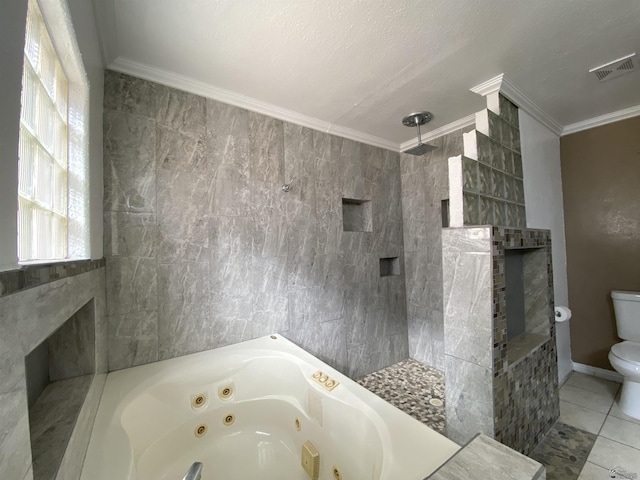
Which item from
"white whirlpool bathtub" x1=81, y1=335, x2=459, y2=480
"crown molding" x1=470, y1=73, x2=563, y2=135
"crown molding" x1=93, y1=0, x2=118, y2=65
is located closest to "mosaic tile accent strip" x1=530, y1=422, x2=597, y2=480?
"white whirlpool bathtub" x1=81, y1=335, x2=459, y2=480

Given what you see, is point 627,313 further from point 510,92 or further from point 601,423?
point 510,92

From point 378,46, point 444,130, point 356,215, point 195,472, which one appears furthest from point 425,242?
point 195,472

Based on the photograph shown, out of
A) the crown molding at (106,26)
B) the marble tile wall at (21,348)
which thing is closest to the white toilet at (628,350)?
the marble tile wall at (21,348)

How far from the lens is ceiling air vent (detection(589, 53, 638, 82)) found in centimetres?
157

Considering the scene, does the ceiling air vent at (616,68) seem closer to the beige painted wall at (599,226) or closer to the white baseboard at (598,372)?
the beige painted wall at (599,226)

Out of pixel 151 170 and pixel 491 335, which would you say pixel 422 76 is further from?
pixel 151 170

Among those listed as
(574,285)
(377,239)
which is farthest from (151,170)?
(574,285)

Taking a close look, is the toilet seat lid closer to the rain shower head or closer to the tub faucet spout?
the rain shower head

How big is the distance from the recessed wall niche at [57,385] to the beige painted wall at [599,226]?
11.9ft

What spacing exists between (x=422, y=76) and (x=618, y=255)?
2326 mm

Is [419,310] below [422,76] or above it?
below

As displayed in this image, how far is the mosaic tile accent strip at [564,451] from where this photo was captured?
Result: 1.46 meters

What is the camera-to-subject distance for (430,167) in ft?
8.96

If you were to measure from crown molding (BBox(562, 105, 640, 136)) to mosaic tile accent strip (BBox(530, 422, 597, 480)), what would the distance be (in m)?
2.51
